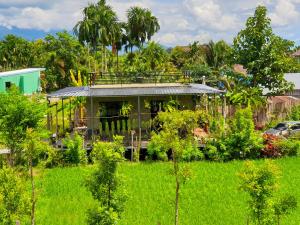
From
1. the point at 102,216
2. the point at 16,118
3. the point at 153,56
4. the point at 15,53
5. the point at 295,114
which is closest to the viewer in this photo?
the point at 102,216

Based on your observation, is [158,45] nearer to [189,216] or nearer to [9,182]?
[189,216]

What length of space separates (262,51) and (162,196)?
60.4ft

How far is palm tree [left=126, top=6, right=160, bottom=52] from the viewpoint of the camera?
5768cm

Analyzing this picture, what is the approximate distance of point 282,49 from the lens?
1328 inches

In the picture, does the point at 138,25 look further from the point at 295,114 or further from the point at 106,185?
the point at 106,185

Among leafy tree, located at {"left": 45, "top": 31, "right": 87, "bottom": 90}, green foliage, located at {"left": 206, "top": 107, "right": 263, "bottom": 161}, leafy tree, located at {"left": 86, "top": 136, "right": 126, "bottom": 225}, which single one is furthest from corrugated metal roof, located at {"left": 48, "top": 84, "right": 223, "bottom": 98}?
leafy tree, located at {"left": 45, "top": 31, "right": 87, "bottom": 90}

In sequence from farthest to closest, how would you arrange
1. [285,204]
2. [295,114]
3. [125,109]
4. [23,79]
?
[23,79]
[295,114]
[125,109]
[285,204]

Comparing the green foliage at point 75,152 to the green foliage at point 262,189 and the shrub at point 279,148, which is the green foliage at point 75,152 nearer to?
the shrub at point 279,148

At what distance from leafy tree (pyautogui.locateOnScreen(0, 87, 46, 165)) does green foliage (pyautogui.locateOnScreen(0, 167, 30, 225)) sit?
5.63 m

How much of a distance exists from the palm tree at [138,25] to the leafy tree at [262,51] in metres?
25.1

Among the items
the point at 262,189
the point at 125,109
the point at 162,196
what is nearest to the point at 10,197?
the point at 262,189

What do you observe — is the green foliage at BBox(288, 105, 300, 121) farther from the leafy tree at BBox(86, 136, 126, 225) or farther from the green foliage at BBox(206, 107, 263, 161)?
the leafy tree at BBox(86, 136, 126, 225)

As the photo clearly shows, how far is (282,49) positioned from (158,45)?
23.9 m

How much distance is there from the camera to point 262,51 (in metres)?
33.3
